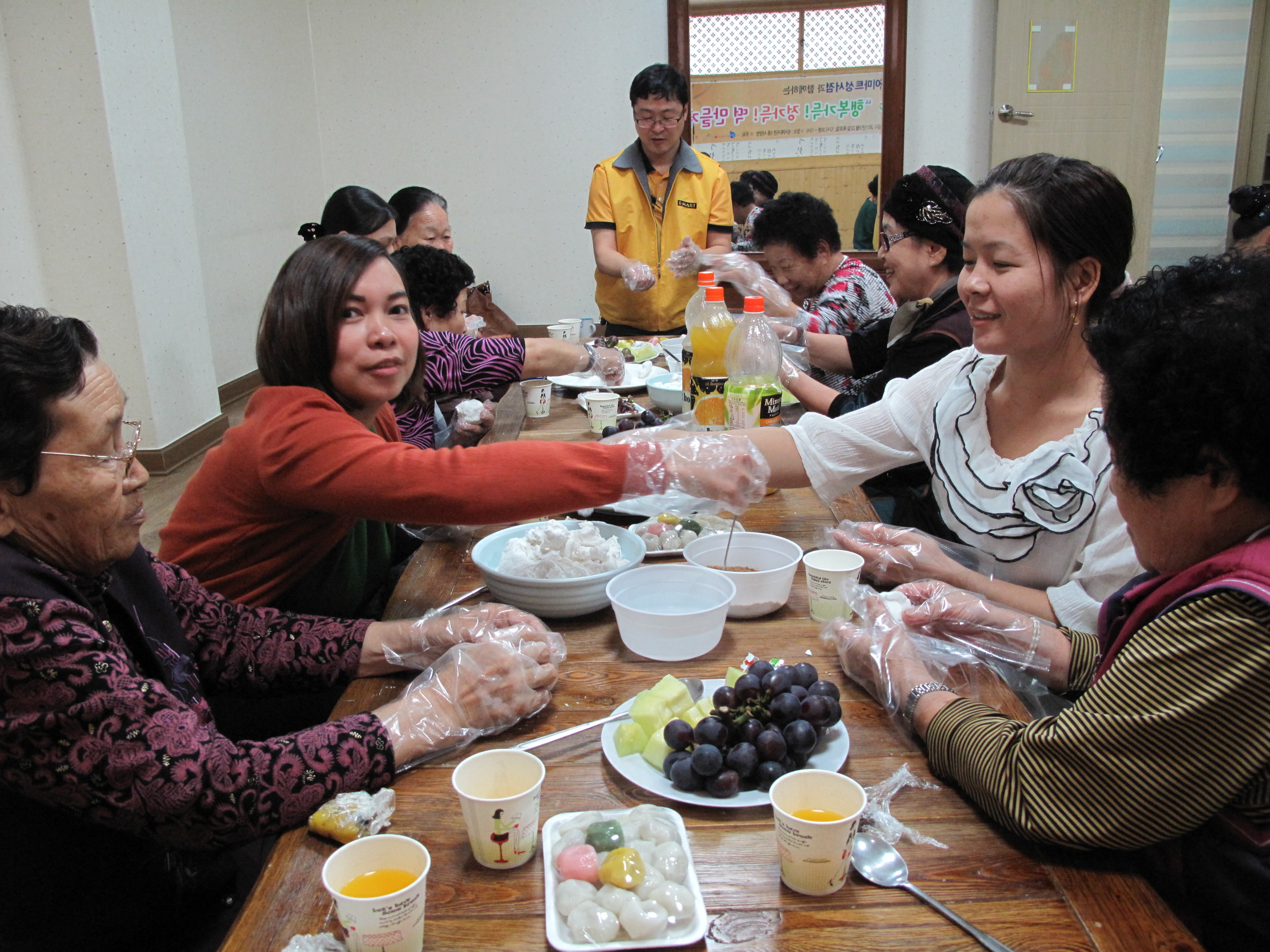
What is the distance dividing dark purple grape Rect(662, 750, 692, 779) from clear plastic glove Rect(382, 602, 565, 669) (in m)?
0.28

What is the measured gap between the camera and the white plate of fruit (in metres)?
0.99

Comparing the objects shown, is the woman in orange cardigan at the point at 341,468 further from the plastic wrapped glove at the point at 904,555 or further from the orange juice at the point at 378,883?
the orange juice at the point at 378,883

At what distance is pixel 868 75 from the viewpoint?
19.5 ft

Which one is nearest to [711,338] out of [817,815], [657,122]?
[817,815]

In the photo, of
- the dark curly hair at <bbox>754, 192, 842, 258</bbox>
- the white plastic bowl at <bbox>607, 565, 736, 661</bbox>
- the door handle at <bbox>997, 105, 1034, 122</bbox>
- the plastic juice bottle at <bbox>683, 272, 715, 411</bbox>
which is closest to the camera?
the white plastic bowl at <bbox>607, 565, 736, 661</bbox>

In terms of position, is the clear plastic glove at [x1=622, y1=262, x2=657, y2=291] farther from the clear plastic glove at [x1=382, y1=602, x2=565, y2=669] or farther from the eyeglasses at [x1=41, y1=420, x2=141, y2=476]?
the eyeglasses at [x1=41, y1=420, x2=141, y2=476]

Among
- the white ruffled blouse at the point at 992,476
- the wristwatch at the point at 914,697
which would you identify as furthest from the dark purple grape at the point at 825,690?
the white ruffled blouse at the point at 992,476

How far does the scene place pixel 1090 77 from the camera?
18.5ft

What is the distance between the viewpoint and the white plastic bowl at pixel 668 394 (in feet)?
8.91

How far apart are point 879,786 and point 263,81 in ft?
20.1

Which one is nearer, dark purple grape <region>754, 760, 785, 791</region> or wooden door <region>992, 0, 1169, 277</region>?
dark purple grape <region>754, 760, 785, 791</region>

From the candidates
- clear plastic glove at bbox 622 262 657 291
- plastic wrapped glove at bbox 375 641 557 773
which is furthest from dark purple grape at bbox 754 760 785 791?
clear plastic glove at bbox 622 262 657 291

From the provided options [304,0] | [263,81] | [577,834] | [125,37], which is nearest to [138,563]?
[577,834]

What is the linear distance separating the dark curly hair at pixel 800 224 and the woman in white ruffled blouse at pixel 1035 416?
196 centimetres
